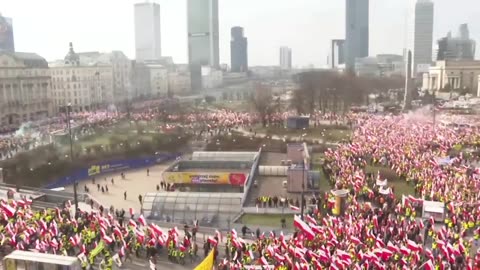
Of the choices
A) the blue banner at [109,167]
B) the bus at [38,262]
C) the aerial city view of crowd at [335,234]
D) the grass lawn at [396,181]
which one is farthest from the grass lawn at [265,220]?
the blue banner at [109,167]

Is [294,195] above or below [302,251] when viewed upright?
below

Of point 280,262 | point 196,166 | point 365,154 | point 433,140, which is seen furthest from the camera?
point 433,140

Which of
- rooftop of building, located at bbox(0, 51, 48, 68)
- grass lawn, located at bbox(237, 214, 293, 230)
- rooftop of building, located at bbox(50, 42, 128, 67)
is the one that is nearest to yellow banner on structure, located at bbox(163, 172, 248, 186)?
grass lawn, located at bbox(237, 214, 293, 230)

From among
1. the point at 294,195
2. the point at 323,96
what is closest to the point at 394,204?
the point at 294,195

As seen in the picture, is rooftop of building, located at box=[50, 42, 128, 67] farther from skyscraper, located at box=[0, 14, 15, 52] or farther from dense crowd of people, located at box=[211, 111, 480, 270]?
dense crowd of people, located at box=[211, 111, 480, 270]

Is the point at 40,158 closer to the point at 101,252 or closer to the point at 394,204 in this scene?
the point at 101,252
